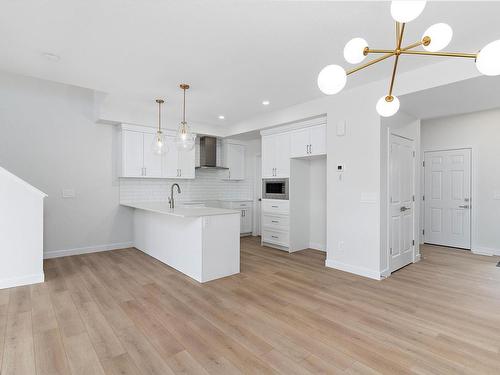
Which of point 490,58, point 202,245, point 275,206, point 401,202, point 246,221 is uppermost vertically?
point 490,58

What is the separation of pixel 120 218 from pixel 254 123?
3335 millimetres

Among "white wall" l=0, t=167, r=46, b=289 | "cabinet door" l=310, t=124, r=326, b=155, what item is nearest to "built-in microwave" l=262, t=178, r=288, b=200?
"cabinet door" l=310, t=124, r=326, b=155

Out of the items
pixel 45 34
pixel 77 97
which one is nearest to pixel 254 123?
pixel 77 97

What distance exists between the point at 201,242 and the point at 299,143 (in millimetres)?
2601

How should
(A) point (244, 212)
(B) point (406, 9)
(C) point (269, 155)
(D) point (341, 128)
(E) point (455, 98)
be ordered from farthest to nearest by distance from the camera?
(A) point (244, 212), (C) point (269, 155), (D) point (341, 128), (E) point (455, 98), (B) point (406, 9)

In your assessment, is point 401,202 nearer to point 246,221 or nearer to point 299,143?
point 299,143

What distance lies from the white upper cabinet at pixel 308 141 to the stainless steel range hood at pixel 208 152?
2166mm

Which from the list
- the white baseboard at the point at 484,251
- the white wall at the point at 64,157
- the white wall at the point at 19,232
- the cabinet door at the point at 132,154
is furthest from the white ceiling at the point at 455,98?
the white wall at the point at 64,157

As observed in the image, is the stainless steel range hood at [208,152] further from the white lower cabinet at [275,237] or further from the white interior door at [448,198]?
the white interior door at [448,198]

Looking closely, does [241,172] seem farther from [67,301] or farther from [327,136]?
[67,301]

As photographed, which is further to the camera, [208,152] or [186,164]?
[208,152]

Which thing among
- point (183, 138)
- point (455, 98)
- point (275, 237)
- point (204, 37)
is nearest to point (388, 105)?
point (204, 37)

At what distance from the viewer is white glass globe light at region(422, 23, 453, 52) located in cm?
143

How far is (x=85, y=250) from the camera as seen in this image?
201 inches
